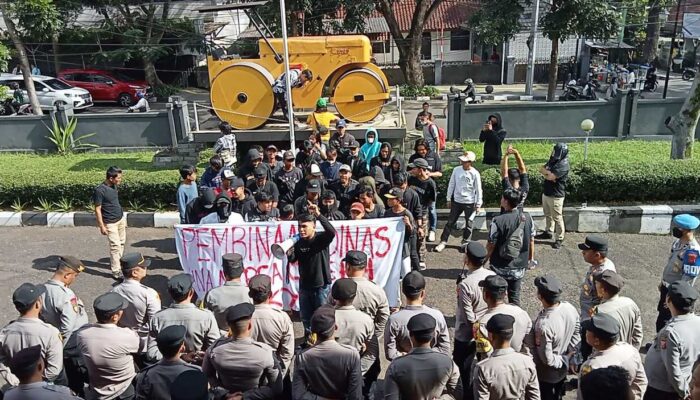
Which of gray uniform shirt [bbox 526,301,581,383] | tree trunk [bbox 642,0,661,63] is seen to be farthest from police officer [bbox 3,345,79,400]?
tree trunk [bbox 642,0,661,63]

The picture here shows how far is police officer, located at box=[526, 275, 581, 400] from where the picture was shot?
4500mm

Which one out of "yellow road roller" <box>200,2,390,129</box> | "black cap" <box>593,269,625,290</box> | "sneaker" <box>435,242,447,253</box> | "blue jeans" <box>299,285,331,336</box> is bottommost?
"sneaker" <box>435,242,447,253</box>

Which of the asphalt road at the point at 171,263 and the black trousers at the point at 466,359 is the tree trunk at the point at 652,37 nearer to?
Result: the asphalt road at the point at 171,263

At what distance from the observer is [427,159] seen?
8.98 m

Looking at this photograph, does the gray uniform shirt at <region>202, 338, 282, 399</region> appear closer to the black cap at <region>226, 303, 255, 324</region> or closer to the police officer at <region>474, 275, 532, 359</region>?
the black cap at <region>226, 303, 255, 324</region>

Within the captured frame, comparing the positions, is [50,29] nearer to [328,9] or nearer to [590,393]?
[328,9]

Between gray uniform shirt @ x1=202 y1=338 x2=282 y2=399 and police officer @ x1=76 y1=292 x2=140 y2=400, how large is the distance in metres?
0.75

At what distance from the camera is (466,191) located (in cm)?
856

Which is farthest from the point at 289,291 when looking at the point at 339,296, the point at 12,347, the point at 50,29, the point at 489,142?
the point at 50,29

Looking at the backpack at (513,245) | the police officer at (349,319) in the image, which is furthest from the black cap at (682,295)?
the police officer at (349,319)

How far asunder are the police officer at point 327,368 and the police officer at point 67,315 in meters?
2.06

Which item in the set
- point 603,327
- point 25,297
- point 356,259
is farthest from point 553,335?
point 25,297

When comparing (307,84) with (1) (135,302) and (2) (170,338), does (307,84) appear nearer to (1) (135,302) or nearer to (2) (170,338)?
(1) (135,302)

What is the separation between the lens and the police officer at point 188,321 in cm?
461
